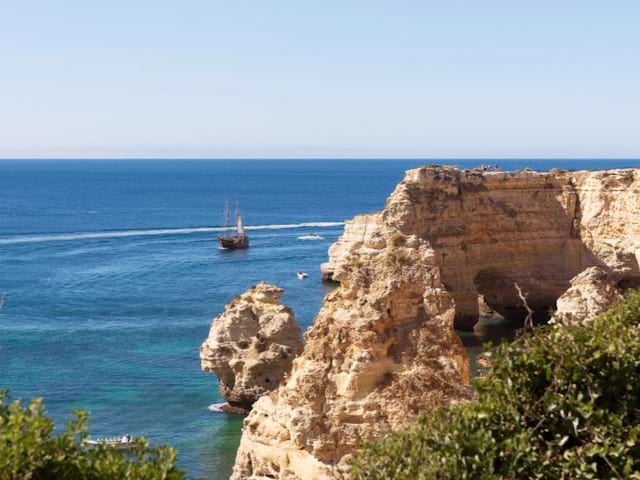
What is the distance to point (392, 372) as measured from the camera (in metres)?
20.4

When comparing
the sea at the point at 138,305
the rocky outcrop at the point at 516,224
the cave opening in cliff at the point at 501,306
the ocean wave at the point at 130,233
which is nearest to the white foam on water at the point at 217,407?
the sea at the point at 138,305

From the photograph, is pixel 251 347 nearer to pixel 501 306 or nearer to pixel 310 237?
pixel 501 306

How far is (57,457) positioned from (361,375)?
10.0 m

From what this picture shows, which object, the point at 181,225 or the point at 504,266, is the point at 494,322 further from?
the point at 181,225

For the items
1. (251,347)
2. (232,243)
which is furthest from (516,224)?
(232,243)

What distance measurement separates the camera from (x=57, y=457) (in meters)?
11.0

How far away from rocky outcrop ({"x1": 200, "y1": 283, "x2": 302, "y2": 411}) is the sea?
5.01ft

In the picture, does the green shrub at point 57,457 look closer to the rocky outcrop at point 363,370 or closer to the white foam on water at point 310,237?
the rocky outcrop at point 363,370

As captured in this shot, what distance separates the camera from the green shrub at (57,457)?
10734mm

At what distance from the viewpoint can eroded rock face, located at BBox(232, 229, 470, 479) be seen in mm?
19703

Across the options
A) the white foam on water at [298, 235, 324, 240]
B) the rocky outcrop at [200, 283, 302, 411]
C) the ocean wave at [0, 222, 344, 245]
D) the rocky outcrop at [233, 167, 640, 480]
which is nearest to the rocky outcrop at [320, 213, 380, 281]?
the rocky outcrop at [200, 283, 302, 411]

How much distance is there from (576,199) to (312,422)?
119 feet

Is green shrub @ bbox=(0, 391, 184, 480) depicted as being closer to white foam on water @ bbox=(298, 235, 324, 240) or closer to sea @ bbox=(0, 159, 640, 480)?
sea @ bbox=(0, 159, 640, 480)

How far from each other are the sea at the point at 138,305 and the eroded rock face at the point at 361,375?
24.0 ft
